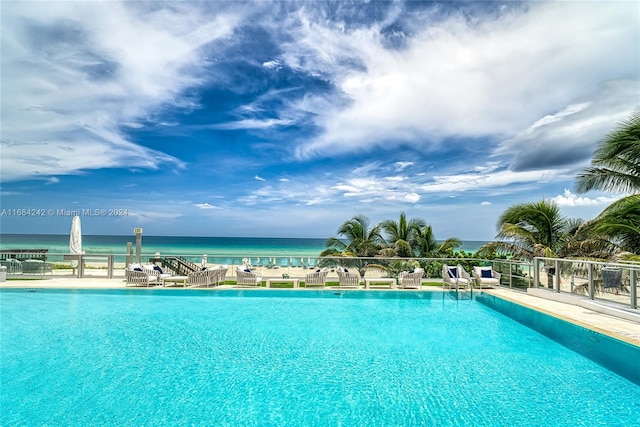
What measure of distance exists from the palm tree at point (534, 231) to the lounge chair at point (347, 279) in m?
6.12

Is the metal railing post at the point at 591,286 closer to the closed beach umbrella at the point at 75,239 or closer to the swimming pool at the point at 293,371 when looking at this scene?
the swimming pool at the point at 293,371

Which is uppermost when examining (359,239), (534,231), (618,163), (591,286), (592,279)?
(618,163)

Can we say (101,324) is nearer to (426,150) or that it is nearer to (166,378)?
(166,378)

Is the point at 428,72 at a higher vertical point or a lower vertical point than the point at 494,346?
higher

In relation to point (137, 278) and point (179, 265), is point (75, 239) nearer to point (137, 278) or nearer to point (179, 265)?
point (179, 265)

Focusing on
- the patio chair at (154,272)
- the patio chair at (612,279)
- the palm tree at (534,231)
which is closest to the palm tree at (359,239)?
the palm tree at (534,231)

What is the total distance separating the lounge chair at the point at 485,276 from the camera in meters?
13.7

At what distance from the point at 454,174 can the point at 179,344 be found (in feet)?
89.5

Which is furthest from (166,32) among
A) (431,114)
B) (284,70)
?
(431,114)

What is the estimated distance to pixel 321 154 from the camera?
3234 centimetres

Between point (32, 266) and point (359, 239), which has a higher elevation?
point (359, 239)

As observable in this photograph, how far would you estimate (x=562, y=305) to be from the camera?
10.4 metres

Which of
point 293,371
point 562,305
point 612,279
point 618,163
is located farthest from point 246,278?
point 618,163

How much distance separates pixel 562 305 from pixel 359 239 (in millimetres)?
9701
